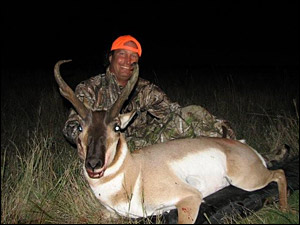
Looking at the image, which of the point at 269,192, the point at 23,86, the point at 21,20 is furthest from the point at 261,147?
the point at 21,20

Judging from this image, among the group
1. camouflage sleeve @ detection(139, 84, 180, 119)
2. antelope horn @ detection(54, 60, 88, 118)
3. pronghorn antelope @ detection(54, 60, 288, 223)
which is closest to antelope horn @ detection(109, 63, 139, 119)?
pronghorn antelope @ detection(54, 60, 288, 223)

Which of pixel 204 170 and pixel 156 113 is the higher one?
pixel 156 113

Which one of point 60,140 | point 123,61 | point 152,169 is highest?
point 123,61

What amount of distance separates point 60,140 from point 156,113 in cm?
183

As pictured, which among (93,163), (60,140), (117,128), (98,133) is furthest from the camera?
(60,140)

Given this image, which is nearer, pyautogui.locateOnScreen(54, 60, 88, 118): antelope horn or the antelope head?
the antelope head

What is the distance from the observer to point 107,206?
3.66m

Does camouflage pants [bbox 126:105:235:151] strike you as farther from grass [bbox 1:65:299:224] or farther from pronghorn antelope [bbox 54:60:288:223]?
pronghorn antelope [bbox 54:60:288:223]

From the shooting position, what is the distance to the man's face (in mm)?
5406

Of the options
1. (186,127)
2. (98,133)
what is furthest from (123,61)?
(98,133)

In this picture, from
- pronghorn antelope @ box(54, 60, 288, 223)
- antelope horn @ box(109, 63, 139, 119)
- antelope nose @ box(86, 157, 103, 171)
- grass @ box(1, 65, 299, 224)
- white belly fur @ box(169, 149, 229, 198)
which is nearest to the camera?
antelope nose @ box(86, 157, 103, 171)

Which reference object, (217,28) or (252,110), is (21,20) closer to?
(217,28)

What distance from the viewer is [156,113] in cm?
590

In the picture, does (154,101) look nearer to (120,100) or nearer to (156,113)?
(156,113)
